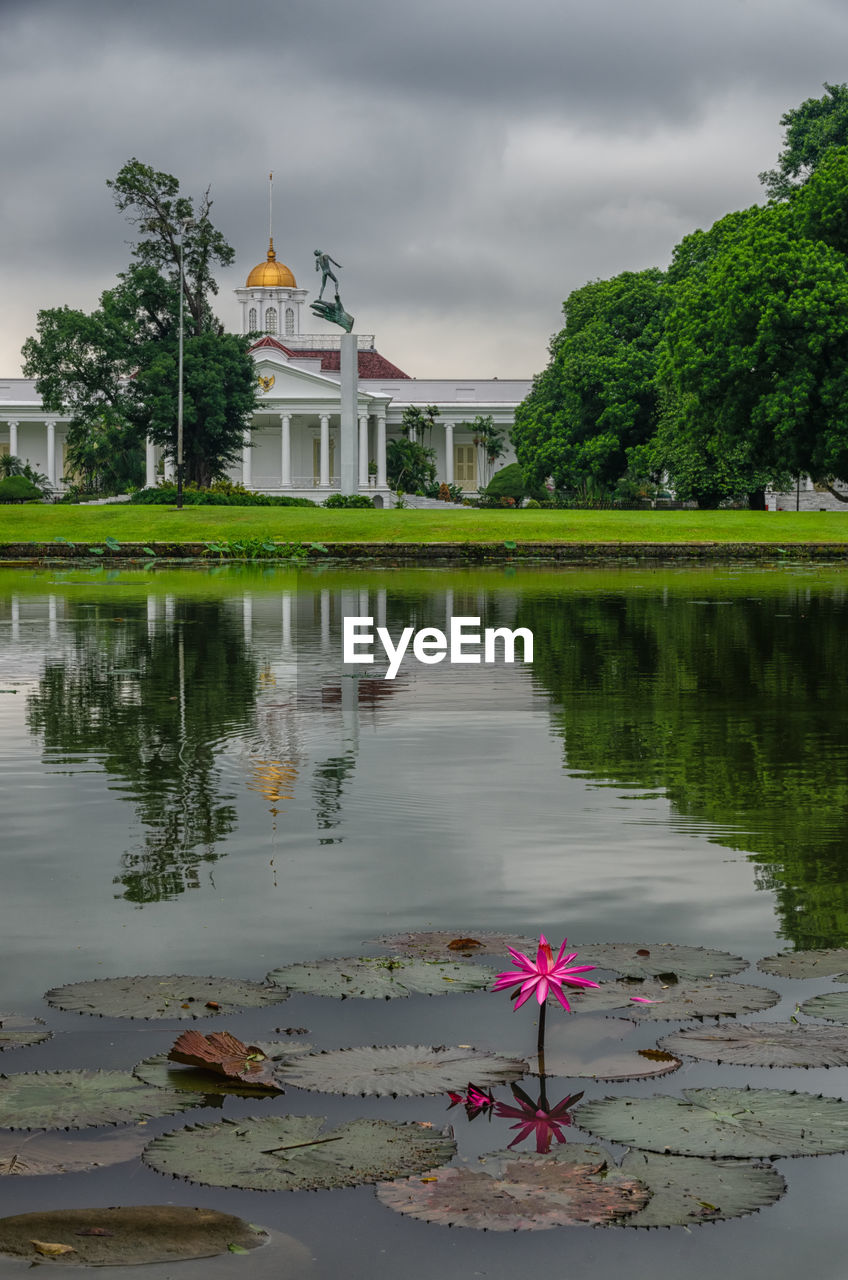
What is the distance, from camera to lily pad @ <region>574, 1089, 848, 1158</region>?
3.32m

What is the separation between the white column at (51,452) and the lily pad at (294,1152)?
333 feet

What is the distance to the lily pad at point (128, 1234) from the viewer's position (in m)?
2.83

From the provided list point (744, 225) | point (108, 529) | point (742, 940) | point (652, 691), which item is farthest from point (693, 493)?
point (742, 940)

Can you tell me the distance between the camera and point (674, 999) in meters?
4.36

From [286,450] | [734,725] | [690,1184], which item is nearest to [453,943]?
[690,1184]

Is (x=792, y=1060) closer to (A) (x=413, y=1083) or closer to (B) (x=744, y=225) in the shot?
Answer: (A) (x=413, y=1083)

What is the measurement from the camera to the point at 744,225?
175 feet

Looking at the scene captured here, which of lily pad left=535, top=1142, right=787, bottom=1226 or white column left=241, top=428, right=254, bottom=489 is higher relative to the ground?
white column left=241, top=428, right=254, bottom=489

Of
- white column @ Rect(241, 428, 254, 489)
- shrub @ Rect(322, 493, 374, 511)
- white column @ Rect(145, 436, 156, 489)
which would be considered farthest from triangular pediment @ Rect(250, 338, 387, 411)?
shrub @ Rect(322, 493, 374, 511)

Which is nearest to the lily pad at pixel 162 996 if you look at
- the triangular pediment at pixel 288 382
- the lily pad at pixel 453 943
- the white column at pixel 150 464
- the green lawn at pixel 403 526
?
the lily pad at pixel 453 943

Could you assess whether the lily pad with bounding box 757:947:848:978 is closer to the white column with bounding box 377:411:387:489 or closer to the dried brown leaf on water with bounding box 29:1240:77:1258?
the dried brown leaf on water with bounding box 29:1240:77:1258

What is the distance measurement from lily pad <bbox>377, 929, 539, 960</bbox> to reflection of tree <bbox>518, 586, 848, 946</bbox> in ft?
2.98

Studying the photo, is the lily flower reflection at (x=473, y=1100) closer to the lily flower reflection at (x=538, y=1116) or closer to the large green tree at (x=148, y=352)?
the lily flower reflection at (x=538, y=1116)

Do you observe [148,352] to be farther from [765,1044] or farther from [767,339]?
[765,1044]
